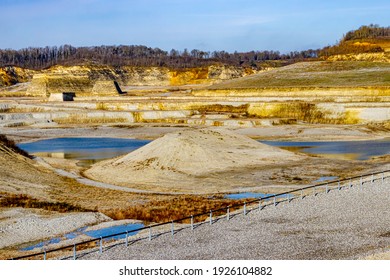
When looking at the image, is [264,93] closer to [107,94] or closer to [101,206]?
[107,94]

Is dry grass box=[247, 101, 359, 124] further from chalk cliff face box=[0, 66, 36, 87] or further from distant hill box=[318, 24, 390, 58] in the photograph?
chalk cliff face box=[0, 66, 36, 87]

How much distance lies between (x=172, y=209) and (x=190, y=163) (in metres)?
15.1

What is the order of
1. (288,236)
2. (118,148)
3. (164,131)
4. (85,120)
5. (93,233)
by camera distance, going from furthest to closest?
(85,120) → (164,131) → (118,148) → (93,233) → (288,236)

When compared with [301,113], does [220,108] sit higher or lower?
higher

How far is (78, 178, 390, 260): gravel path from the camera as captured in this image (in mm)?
24266

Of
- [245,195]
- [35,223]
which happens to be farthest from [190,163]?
[35,223]

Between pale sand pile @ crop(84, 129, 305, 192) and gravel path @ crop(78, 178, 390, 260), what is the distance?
33.6 feet

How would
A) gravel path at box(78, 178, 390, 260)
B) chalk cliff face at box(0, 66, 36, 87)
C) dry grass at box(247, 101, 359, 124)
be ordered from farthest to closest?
chalk cliff face at box(0, 66, 36, 87) → dry grass at box(247, 101, 359, 124) → gravel path at box(78, 178, 390, 260)

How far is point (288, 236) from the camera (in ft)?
88.1

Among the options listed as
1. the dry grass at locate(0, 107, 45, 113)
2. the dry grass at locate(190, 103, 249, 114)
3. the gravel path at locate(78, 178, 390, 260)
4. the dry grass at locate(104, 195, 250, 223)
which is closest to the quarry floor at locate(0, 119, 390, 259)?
the dry grass at locate(190, 103, 249, 114)

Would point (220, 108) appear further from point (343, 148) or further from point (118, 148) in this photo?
point (343, 148)

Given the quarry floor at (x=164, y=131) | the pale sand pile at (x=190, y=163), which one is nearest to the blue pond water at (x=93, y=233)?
the pale sand pile at (x=190, y=163)

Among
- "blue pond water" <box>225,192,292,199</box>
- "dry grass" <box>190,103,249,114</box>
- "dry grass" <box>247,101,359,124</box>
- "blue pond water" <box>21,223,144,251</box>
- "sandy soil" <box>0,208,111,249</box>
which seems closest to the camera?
"blue pond water" <box>21,223,144,251</box>

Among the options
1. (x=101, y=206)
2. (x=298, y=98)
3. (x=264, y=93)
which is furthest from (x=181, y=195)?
(x=264, y=93)
